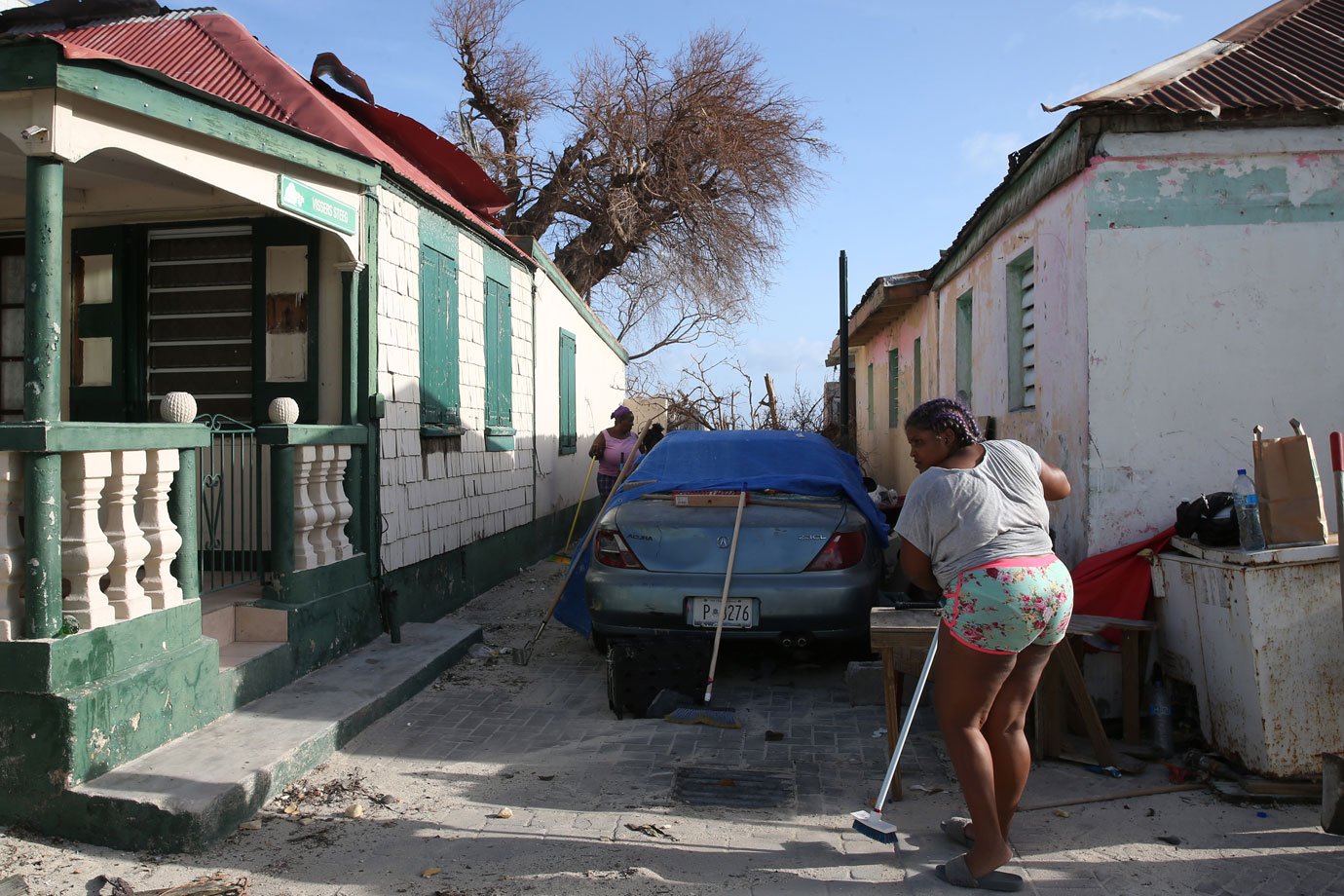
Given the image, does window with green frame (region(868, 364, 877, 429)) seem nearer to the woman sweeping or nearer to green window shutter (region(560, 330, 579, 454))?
green window shutter (region(560, 330, 579, 454))

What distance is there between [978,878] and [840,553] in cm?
263

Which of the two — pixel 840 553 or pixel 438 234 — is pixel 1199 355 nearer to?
pixel 840 553

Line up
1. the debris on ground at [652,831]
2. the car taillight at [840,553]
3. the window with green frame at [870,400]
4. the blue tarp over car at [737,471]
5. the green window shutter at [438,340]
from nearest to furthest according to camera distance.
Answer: the debris on ground at [652,831] → the car taillight at [840,553] → the blue tarp over car at [737,471] → the green window shutter at [438,340] → the window with green frame at [870,400]

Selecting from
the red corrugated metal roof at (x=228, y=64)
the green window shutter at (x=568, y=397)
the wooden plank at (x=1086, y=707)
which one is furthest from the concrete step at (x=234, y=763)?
the green window shutter at (x=568, y=397)

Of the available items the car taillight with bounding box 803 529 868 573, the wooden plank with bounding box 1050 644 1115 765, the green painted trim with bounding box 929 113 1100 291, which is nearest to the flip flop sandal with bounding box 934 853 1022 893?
the wooden plank with bounding box 1050 644 1115 765

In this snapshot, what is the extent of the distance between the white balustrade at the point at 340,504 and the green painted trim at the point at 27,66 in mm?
2765

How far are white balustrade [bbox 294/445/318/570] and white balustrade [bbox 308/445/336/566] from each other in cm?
4

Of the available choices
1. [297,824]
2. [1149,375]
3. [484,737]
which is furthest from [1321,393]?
[297,824]

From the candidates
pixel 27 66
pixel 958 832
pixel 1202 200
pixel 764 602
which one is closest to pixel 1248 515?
pixel 1202 200

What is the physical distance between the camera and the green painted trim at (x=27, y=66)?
153 inches

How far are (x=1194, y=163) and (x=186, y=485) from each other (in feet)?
17.7

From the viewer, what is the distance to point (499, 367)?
32.1 feet

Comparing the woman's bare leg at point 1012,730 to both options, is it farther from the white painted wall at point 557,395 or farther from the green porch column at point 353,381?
the white painted wall at point 557,395

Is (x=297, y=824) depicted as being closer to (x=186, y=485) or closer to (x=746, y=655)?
(x=186, y=485)
